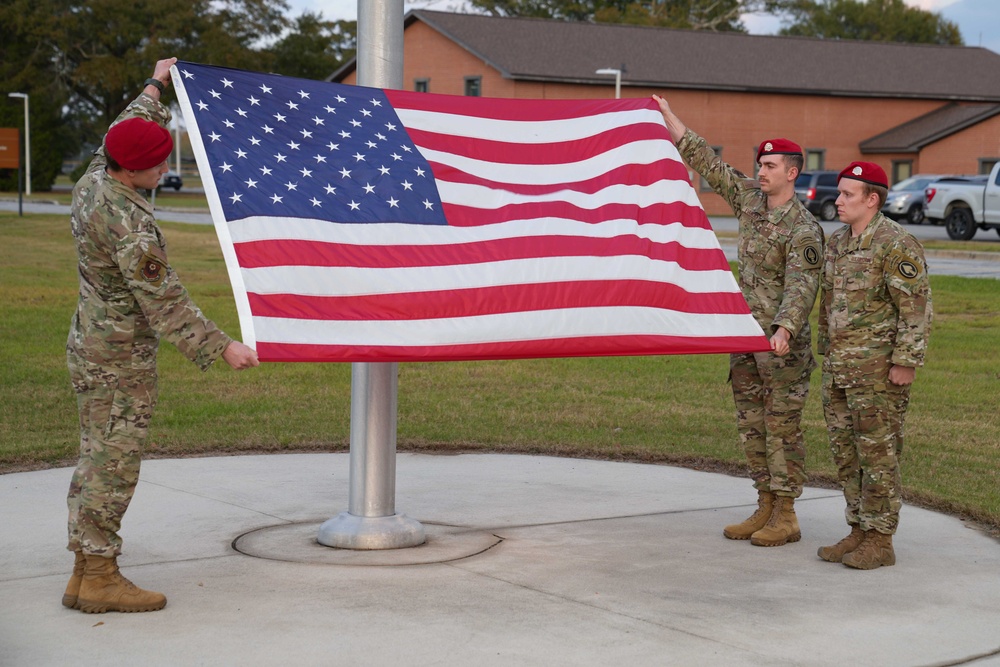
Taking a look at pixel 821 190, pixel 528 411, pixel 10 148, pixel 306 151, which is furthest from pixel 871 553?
pixel 821 190

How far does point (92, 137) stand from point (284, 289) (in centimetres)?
8534

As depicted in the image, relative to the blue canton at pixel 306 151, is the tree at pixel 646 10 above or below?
above

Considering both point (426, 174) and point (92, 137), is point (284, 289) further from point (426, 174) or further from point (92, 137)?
point (92, 137)

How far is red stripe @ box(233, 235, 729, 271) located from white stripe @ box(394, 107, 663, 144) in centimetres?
65

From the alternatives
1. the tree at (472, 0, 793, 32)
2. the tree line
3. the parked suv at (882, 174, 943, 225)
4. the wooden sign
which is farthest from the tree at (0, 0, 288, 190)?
the parked suv at (882, 174, 943, 225)

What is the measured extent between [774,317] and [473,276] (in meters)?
1.70

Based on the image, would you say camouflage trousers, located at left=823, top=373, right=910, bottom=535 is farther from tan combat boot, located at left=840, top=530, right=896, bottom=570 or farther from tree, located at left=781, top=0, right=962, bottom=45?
tree, located at left=781, top=0, right=962, bottom=45

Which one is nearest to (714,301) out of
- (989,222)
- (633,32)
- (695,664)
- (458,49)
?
(695,664)

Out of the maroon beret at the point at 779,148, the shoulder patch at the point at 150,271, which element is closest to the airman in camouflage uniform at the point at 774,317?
the maroon beret at the point at 779,148

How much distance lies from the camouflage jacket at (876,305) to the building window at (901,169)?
50.9 metres

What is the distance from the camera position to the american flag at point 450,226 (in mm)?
5344

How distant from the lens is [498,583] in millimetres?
5707

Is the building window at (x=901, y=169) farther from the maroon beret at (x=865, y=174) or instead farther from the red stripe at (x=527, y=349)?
the red stripe at (x=527, y=349)

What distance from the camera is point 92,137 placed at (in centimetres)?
8556
